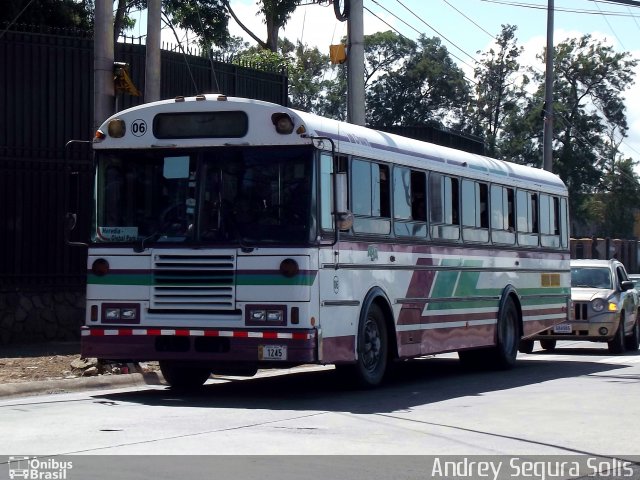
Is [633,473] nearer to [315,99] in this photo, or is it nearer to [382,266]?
[382,266]

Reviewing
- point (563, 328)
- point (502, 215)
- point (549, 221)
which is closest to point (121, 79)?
point (502, 215)

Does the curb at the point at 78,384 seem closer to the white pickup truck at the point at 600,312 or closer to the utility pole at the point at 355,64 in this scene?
the utility pole at the point at 355,64

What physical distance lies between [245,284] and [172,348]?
1.07 m

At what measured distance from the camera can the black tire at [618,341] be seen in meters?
22.9

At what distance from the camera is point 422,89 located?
76.8 metres

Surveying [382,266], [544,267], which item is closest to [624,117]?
[544,267]

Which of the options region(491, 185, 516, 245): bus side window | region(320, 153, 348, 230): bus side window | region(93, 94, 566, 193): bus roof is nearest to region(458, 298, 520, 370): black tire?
region(491, 185, 516, 245): bus side window

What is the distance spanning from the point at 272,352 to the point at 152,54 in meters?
5.63

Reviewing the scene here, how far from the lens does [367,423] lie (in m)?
11.0

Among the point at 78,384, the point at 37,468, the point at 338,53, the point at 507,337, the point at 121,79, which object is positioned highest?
the point at 338,53

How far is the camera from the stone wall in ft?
61.8

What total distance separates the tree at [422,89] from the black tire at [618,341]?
52.5 metres

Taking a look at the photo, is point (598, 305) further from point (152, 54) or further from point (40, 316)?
point (152, 54)

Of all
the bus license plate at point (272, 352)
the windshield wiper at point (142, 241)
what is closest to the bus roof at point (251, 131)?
the windshield wiper at point (142, 241)
